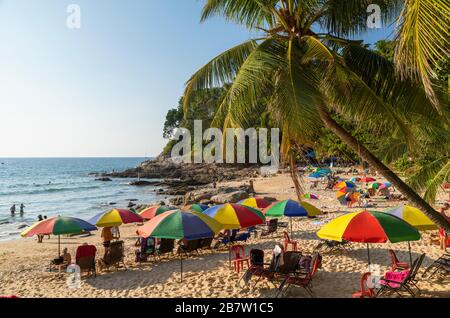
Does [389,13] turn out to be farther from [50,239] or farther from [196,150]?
[50,239]

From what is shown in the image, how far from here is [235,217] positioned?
30.1 ft

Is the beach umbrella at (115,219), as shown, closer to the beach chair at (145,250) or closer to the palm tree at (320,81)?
the beach chair at (145,250)

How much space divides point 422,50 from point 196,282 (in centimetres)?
695

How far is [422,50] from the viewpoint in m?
2.88

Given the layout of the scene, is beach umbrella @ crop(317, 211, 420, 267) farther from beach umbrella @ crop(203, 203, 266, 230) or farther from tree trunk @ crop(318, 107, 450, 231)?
beach umbrella @ crop(203, 203, 266, 230)

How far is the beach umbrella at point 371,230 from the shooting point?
5.80m

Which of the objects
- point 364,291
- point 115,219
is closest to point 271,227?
point 115,219

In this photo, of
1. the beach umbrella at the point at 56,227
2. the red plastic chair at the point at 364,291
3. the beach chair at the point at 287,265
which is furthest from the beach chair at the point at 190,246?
the red plastic chair at the point at 364,291

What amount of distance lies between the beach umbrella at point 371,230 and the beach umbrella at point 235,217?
120 inches

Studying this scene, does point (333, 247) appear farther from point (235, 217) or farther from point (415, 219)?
point (235, 217)

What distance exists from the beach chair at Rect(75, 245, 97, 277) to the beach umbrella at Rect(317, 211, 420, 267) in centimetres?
634

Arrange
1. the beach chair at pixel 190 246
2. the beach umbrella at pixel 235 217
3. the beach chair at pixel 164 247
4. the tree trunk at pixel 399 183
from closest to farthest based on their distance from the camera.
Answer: the tree trunk at pixel 399 183 < the beach umbrella at pixel 235 217 < the beach chair at pixel 190 246 < the beach chair at pixel 164 247

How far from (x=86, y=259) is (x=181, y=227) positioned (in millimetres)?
3414

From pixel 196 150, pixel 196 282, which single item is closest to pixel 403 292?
pixel 196 282
